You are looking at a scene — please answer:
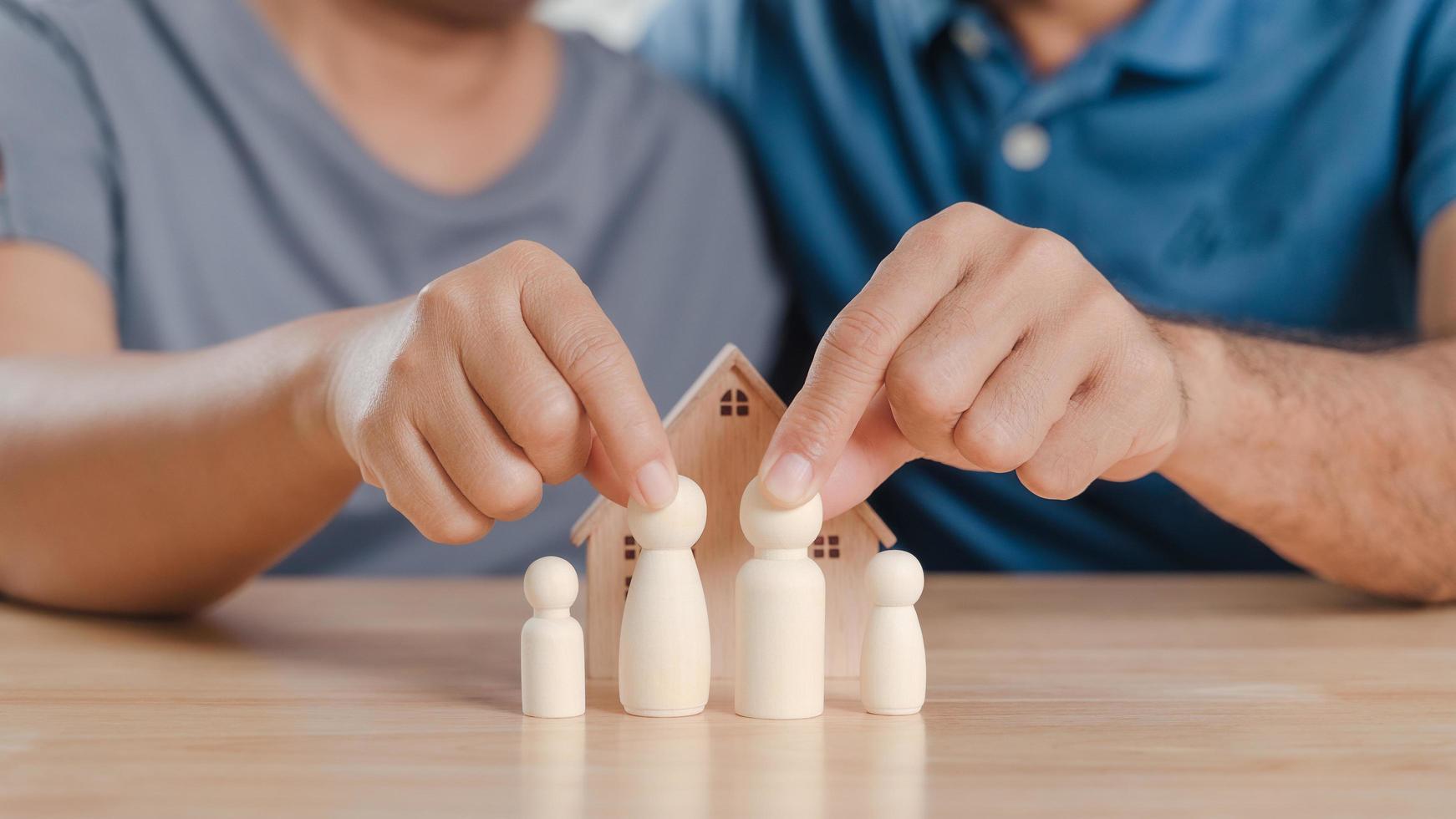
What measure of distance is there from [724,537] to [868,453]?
0.12 m

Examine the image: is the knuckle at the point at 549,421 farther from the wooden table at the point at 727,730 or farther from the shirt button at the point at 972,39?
the shirt button at the point at 972,39

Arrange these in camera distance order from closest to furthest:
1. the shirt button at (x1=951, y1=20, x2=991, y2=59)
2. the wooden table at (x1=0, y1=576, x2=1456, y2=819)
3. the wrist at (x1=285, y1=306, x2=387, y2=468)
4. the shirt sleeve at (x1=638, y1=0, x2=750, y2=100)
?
the wooden table at (x1=0, y1=576, x2=1456, y2=819)
the wrist at (x1=285, y1=306, x2=387, y2=468)
the shirt button at (x1=951, y1=20, x2=991, y2=59)
the shirt sleeve at (x1=638, y1=0, x2=750, y2=100)

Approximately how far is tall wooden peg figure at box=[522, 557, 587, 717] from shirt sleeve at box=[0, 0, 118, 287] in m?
0.84

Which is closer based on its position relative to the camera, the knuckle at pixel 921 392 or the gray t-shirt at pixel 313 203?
the knuckle at pixel 921 392

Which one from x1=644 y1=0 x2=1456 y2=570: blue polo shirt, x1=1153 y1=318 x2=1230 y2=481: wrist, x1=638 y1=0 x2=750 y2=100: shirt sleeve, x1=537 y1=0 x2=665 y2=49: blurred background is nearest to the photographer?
x1=1153 y1=318 x2=1230 y2=481: wrist

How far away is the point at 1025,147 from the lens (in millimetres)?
1413

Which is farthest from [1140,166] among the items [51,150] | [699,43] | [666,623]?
[51,150]

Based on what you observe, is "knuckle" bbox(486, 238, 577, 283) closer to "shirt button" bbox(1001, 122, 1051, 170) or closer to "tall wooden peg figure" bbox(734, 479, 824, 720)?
"tall wooden peg figure" bbox(734, 479, 824, 720)

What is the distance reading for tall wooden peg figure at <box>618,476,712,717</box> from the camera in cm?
65


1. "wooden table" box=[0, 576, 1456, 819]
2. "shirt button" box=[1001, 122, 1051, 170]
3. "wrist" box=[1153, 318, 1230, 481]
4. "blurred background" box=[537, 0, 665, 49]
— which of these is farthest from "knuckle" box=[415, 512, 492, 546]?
"blurred background" box=[537, 0, 665, 49]

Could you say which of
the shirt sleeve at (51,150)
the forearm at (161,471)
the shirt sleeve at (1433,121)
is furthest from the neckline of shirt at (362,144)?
the shirt sleeve at (1433,121)

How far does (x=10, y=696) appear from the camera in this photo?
683mm

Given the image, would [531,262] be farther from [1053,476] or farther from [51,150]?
[51,150]

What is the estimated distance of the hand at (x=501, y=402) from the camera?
2.10 feet
